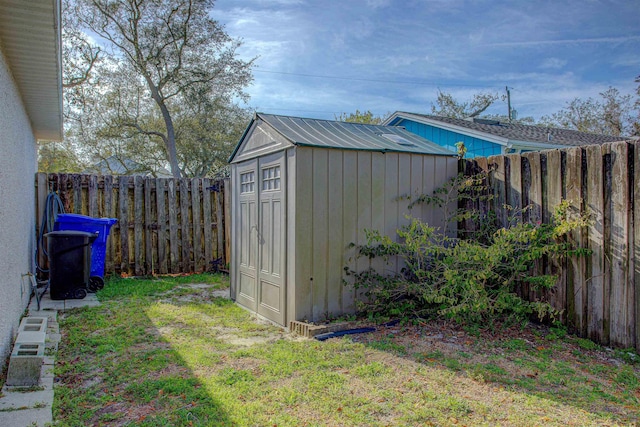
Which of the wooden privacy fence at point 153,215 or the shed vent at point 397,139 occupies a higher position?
the shed vent at point 397,139

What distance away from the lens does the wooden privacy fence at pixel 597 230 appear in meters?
3.43

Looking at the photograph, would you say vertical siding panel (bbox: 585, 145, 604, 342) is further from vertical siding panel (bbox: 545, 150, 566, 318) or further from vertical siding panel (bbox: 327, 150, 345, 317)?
vertical siding panel (bbox: 327, 150, 345, 317)

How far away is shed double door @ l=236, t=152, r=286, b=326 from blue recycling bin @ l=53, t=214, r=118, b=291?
233 cm

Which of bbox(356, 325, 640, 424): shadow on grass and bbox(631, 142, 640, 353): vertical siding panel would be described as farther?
bbox(631, 142, 640, 353): vertical siding panel

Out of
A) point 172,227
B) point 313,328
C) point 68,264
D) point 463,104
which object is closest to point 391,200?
point 313,328

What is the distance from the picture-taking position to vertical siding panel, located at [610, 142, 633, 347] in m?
3.46

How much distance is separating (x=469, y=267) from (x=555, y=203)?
3.31 ft

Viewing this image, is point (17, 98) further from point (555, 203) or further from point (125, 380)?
point (555, 203)

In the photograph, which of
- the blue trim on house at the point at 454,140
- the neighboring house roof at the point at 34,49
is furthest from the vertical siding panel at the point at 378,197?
the blue trim on house at the point at 454,140

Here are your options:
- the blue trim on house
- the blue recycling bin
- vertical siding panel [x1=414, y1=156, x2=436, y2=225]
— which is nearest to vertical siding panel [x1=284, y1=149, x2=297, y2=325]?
vertical siding panel [x1=414, y1=156, x2=436, y2=225]

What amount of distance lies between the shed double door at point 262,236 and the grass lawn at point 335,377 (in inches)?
17.2

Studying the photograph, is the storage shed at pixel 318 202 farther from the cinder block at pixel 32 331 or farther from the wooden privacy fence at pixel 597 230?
the cinder block at pixel 32 331

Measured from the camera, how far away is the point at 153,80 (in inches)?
556

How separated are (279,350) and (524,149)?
8.55 metres
